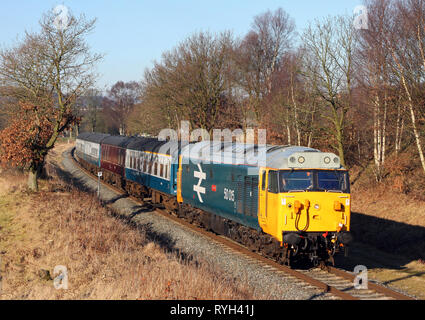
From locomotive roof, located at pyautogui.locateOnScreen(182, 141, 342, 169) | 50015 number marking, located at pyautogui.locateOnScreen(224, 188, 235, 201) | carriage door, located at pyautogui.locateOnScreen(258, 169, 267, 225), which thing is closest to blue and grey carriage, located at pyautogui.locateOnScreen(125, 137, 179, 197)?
locomotive roof, located at pyautogui.locateOnScreen(182, 141, 342, 169)

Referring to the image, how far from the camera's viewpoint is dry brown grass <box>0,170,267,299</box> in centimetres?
1042

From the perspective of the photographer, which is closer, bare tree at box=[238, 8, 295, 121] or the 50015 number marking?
Result: the 50015 number marking

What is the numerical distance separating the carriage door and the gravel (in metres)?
1.57

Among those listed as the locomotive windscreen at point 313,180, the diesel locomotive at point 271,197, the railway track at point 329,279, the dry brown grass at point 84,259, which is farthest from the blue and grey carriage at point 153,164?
the locomotive windscreen at point 313,180

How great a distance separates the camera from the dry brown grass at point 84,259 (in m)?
10.4

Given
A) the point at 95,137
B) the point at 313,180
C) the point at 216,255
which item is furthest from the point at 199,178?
the point at 95,137

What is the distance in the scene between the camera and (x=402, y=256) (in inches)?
674

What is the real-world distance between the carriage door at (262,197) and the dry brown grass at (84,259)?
210cm

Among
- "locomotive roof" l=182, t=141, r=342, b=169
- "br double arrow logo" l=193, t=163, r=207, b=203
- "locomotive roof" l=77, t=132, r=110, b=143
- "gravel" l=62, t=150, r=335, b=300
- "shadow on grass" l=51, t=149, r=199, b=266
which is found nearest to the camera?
"gravel" l=62, t=150, r=335, b=300

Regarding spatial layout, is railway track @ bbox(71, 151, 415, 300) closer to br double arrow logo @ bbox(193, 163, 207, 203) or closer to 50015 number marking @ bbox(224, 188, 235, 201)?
50015 number marking @ bbox(224, 188, 235, 201)

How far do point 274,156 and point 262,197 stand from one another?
4.16ft

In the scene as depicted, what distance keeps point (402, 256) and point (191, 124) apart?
2988 centimetres
